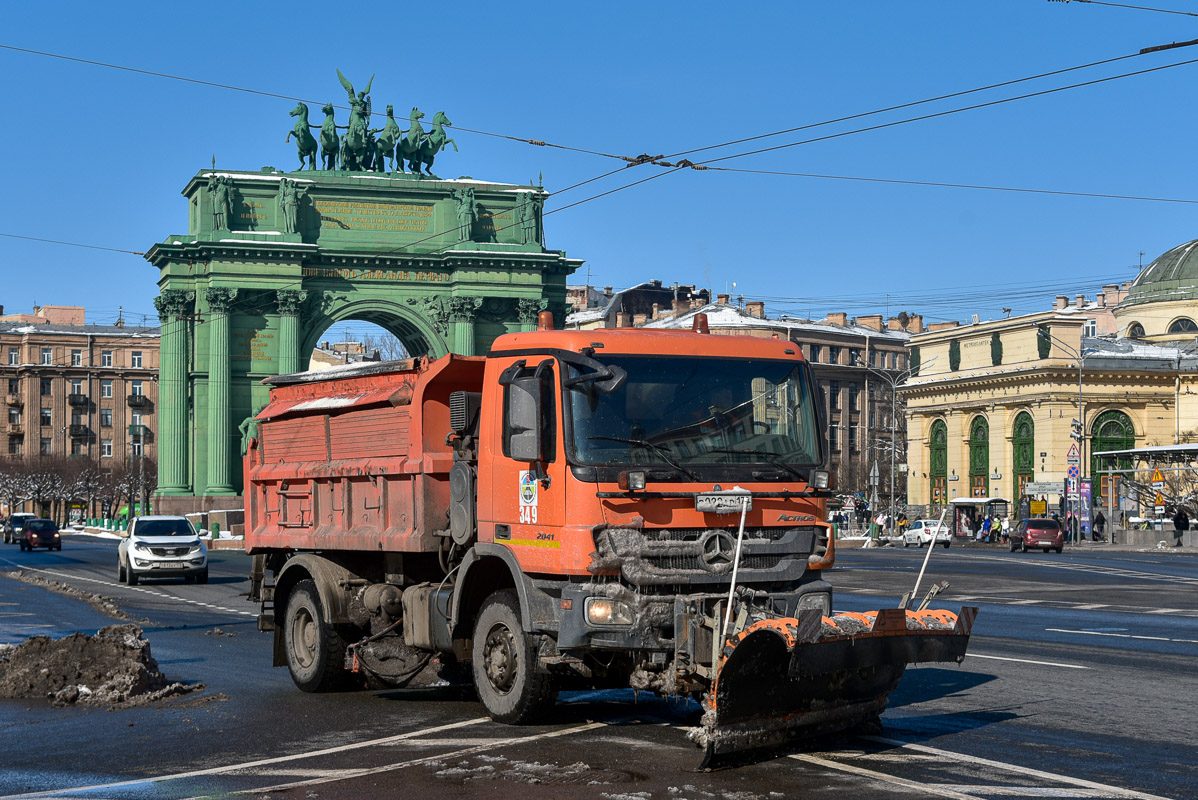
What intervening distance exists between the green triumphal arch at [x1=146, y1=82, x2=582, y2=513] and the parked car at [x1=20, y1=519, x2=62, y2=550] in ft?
17.2

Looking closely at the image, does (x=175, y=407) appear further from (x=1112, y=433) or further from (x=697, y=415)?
(x=697, y=415)

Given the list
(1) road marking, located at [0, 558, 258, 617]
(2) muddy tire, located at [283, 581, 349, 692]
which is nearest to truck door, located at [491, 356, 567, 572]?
(2) muddy tire, located at [283, 581, 349, 692]

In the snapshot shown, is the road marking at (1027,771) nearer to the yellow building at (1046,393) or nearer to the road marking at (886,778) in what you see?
the road marking at (886,778)

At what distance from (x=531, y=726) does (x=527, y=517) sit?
1.48 m

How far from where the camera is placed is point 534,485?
33.0ft

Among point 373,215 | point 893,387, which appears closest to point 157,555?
point 373,215

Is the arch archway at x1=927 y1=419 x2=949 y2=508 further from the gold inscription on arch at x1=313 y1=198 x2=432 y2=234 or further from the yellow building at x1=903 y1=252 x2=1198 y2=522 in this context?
the gold inscription on arch at x1=313 y1=198 x2=432 y2=234

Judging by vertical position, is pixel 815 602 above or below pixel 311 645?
above

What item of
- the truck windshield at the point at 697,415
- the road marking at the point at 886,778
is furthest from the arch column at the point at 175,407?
the road marking at the point at 886,778

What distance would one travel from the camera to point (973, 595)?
89.9 ft

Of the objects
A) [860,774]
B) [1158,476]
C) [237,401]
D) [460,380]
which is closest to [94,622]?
[460,380]

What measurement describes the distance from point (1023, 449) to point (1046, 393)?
162 inches

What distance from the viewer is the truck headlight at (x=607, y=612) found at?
9508mm

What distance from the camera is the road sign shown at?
211 ft
